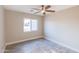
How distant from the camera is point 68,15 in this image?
12.3ft

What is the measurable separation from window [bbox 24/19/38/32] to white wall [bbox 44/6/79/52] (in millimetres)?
1170

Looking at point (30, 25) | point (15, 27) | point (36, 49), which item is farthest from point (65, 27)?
point (15, 27)

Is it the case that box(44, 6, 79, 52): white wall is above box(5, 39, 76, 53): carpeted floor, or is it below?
above

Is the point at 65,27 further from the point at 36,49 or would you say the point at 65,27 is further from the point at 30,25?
the point at 30,25

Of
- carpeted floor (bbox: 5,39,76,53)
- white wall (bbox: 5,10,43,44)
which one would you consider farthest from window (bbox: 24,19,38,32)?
carpeted floor (bbox: 5,39,76,53)

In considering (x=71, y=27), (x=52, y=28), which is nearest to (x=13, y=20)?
(x=52, y=28)

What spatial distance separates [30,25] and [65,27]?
8.80 feet

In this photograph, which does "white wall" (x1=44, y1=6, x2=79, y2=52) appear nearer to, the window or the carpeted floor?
the carpeted floor

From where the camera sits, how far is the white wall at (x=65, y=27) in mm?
3381

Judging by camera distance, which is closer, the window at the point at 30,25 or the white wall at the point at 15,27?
the white wall at the point at 15,27

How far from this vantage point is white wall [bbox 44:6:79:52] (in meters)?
3.38

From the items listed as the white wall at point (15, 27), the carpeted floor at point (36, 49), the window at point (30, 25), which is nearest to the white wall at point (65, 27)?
the carpeted floor at point (36, 49)

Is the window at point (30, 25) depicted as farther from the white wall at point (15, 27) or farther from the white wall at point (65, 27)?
the white wall at point (65, 27)

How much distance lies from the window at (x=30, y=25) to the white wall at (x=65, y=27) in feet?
3.84
